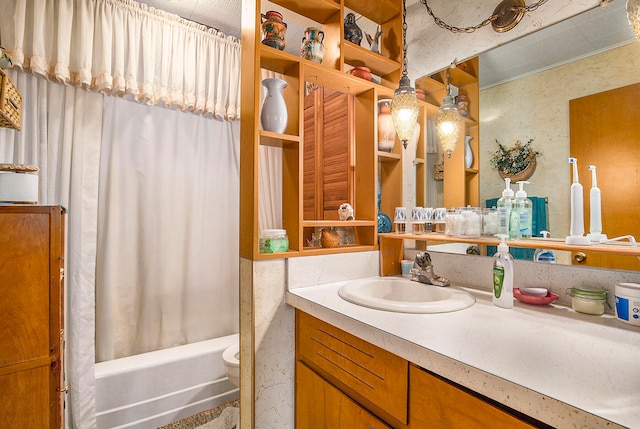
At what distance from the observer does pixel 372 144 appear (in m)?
1.55

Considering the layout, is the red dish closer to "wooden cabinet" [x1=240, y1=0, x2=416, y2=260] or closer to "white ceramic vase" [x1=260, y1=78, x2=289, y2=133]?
"wooden cabinet" [x1=240, y1=0, x2=416, y2=260]

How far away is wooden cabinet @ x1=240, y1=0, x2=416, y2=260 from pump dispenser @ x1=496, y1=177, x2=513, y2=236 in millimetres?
542

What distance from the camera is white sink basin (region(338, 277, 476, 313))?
0.96 metres

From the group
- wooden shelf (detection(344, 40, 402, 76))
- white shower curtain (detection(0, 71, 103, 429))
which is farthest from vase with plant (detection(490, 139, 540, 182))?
white shower curtain (detection(0, 71, 103, 429))

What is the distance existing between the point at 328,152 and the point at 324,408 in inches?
56.3

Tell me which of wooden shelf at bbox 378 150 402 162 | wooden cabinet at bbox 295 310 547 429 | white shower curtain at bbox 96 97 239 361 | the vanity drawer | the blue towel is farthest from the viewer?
white shower curtain at bbox 96 97 239 361

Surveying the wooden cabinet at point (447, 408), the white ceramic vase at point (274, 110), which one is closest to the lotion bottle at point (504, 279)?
the wooden cabinet at point (447, 408)

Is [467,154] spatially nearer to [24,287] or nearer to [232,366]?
[232,366]

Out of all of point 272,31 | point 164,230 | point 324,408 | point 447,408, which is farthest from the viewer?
point 164,230

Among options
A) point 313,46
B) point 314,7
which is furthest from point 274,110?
point 314,7

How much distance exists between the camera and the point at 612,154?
38.5 inches

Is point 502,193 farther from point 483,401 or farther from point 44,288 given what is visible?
point 44,288

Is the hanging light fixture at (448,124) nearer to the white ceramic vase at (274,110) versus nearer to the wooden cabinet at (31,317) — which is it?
the white ceramic vase at (274,110)

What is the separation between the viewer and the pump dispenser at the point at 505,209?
1.17m
